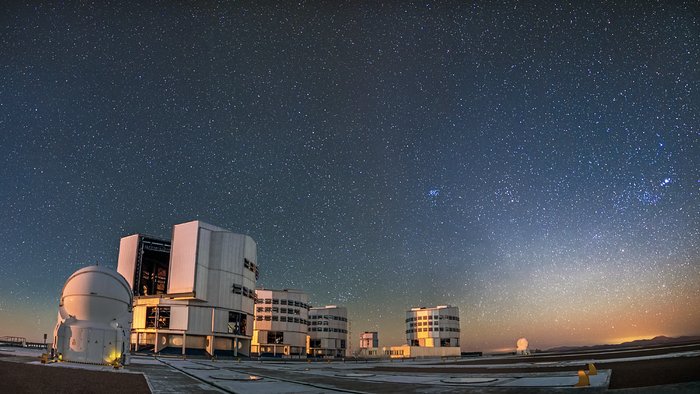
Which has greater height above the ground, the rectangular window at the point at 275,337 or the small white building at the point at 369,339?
the rectangular window at the point at 275,337

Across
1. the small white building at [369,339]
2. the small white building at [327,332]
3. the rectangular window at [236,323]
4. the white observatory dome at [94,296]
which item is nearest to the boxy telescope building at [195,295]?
the rectangular window at [236,323]

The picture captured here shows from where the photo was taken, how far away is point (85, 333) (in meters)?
36.9

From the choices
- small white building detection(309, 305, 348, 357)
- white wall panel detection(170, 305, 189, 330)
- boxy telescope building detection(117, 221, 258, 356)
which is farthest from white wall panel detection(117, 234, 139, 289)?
small white building detection(309, 305, 348, 357)

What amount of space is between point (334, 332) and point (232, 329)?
8592 cm

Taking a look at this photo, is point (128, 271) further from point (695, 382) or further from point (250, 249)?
point (695, 382)

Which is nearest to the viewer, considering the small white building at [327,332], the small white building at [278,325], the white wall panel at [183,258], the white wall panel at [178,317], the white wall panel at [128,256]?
the white wall panel at [178,317]

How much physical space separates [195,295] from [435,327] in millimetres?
98035

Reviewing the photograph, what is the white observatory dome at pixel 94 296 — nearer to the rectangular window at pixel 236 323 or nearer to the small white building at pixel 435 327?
the rectangular window at pixel 236 323

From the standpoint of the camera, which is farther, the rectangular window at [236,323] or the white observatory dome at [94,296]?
the rectangular window at [236,323]

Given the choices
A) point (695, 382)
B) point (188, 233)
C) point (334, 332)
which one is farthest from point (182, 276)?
point (334, 332)

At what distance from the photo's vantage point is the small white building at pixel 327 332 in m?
163

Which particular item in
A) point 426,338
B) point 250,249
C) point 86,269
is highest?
point 250,249

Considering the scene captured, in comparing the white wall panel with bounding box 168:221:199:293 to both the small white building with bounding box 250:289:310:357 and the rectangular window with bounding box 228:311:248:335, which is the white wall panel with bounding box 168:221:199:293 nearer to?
the rectangular window with bounding box 228:311:248:335

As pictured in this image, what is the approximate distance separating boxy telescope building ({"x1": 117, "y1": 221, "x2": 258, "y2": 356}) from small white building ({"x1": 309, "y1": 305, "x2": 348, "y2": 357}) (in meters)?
74.3
